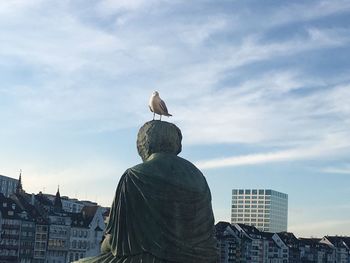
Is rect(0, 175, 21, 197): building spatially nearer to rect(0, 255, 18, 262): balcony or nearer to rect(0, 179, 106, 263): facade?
rect(0, 179, 106, 263): facade

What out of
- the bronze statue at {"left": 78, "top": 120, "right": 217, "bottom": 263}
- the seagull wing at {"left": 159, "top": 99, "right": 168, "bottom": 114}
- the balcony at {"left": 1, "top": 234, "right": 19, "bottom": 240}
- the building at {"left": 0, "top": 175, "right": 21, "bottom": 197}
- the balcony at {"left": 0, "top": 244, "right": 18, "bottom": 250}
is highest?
the building at {"left": 0, "top": 175, "right": 21, "bottom": 197}

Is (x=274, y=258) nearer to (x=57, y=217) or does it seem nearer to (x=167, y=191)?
(x=57, y=217)

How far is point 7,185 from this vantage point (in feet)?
481

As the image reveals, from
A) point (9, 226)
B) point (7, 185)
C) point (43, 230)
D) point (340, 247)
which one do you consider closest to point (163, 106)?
point (9, 226)

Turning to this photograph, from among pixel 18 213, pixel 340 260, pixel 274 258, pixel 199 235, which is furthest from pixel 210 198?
pixel 340 260

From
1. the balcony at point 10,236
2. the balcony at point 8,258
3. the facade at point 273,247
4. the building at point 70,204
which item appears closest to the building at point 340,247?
the facade at point 273,247

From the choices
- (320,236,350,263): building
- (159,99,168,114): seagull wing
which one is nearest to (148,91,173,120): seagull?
(159,99,168,114): seagull wing

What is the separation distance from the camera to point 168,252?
376 inches

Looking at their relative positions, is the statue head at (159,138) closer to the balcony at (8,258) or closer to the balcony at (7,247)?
the balcony at (8,258)

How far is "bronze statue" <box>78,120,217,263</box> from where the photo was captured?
9.59m

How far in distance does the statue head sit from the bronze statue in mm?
368

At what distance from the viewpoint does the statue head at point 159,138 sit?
10461 millimetres

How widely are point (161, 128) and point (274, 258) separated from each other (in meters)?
114

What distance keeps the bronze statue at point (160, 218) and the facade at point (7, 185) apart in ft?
449
